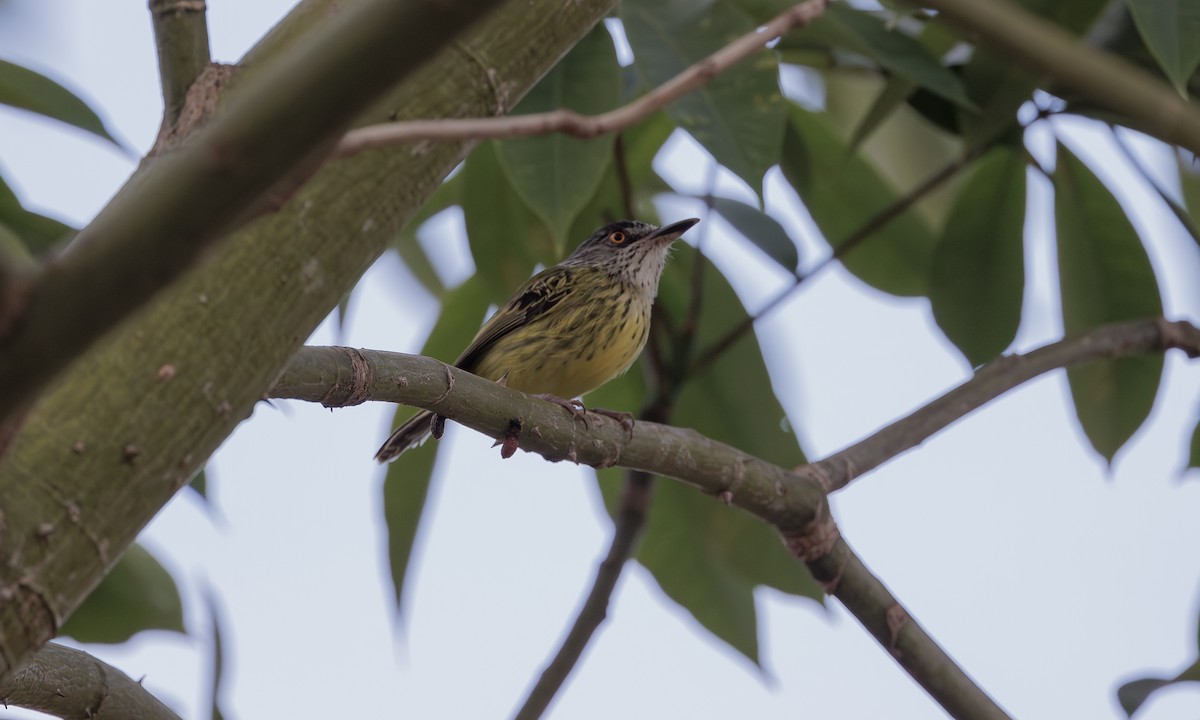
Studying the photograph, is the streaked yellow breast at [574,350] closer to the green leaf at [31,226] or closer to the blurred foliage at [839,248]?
the blurred foliage at [839,248]

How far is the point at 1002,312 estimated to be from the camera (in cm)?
362

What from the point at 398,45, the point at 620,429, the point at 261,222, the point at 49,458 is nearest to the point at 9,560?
the point at 49,458

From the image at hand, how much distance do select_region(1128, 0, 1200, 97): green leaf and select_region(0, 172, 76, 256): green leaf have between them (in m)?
2.13

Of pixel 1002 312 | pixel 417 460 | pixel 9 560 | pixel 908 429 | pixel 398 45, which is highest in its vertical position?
pixel 1002 312

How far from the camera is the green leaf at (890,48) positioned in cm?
305

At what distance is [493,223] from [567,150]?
68cm

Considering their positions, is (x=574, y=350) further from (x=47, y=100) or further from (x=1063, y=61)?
(x=1063, y=61)

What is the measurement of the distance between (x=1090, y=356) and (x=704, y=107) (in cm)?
122

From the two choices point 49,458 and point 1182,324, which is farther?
point 1182,324

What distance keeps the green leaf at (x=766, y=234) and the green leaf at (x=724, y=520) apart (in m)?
0.33

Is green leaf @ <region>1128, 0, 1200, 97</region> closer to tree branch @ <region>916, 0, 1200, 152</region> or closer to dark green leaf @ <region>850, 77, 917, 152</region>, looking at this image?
dark green leaf @ <region>850, 77, 917, 152</region>

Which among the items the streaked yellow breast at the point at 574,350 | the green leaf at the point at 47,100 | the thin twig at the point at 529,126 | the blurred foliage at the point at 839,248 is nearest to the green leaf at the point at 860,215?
the blurred foliage at the point at 839,248

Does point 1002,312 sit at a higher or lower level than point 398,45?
higher

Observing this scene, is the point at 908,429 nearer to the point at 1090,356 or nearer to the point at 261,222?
the point at 1090,356
